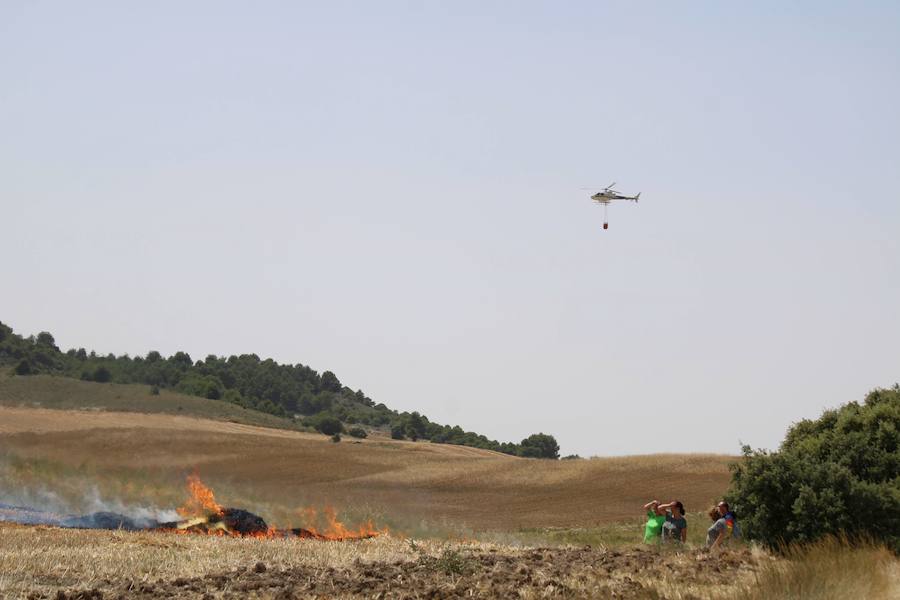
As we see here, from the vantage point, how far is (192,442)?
73.8m

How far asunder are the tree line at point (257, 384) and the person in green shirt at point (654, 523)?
270 ft

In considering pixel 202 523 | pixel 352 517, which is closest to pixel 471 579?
pixel 202 523

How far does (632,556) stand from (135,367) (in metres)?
127

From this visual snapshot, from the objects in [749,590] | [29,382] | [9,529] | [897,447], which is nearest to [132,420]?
[29,382]

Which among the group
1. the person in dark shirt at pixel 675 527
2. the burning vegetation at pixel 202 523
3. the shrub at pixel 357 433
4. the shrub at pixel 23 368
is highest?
the shrub at pixel 23 368

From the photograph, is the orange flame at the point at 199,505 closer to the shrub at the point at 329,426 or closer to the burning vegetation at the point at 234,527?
the burning vegetation at the point at 234,527

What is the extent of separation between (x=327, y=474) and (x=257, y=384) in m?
92.8

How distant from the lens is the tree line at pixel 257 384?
124 m

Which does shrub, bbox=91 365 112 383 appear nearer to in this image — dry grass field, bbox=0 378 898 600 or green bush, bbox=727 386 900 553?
dry grass field, bbox=0 378 898 600

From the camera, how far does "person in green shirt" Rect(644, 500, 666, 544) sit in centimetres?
2525

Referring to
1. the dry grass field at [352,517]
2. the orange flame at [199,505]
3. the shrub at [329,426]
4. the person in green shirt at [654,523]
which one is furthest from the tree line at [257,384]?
the person in green shirt at [654,523]

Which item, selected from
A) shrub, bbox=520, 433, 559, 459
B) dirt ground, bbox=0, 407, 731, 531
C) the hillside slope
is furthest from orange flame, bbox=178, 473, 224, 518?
shrub, bbox=520, 433, 559, 459

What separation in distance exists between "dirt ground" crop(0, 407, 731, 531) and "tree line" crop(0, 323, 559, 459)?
2847 cm

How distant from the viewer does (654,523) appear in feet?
83.6
